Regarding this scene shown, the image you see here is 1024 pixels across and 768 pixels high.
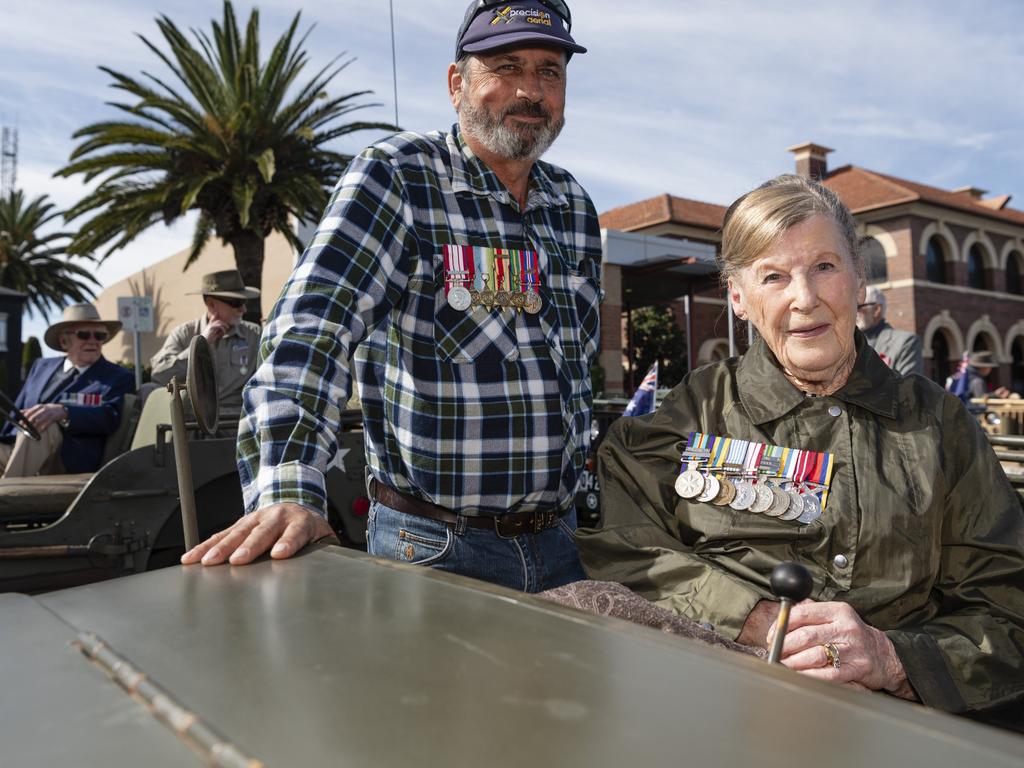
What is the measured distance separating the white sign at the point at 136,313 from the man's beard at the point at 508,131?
27.4ft

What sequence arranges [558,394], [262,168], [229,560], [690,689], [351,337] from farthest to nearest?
1. [262,168]
2. [558,394]
3. [351,337]
4. [229,560]
5. [690,689]

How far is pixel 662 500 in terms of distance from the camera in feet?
6.57

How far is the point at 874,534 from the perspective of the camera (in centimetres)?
178

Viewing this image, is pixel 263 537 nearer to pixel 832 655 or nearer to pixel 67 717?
pixel 67 717

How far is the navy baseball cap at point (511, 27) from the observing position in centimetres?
215

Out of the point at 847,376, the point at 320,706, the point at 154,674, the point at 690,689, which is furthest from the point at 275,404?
the point at 847,376

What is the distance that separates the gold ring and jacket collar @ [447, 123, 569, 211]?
132 centimetres

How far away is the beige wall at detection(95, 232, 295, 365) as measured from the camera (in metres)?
30.9

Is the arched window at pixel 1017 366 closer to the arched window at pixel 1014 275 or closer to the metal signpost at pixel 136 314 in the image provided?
the arched window at pixel 1014 275

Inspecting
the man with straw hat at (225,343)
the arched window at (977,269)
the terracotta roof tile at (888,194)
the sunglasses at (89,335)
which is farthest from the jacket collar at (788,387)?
the arched window at (977,269)

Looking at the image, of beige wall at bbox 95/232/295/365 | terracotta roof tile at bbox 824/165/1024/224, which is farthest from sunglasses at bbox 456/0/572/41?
terracotta roof tile at bbox 824/165/1024/224

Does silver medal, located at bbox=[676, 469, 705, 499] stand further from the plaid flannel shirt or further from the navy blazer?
the navy blazer

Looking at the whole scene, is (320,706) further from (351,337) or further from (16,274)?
(16,274)

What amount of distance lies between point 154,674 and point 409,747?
32 cm
